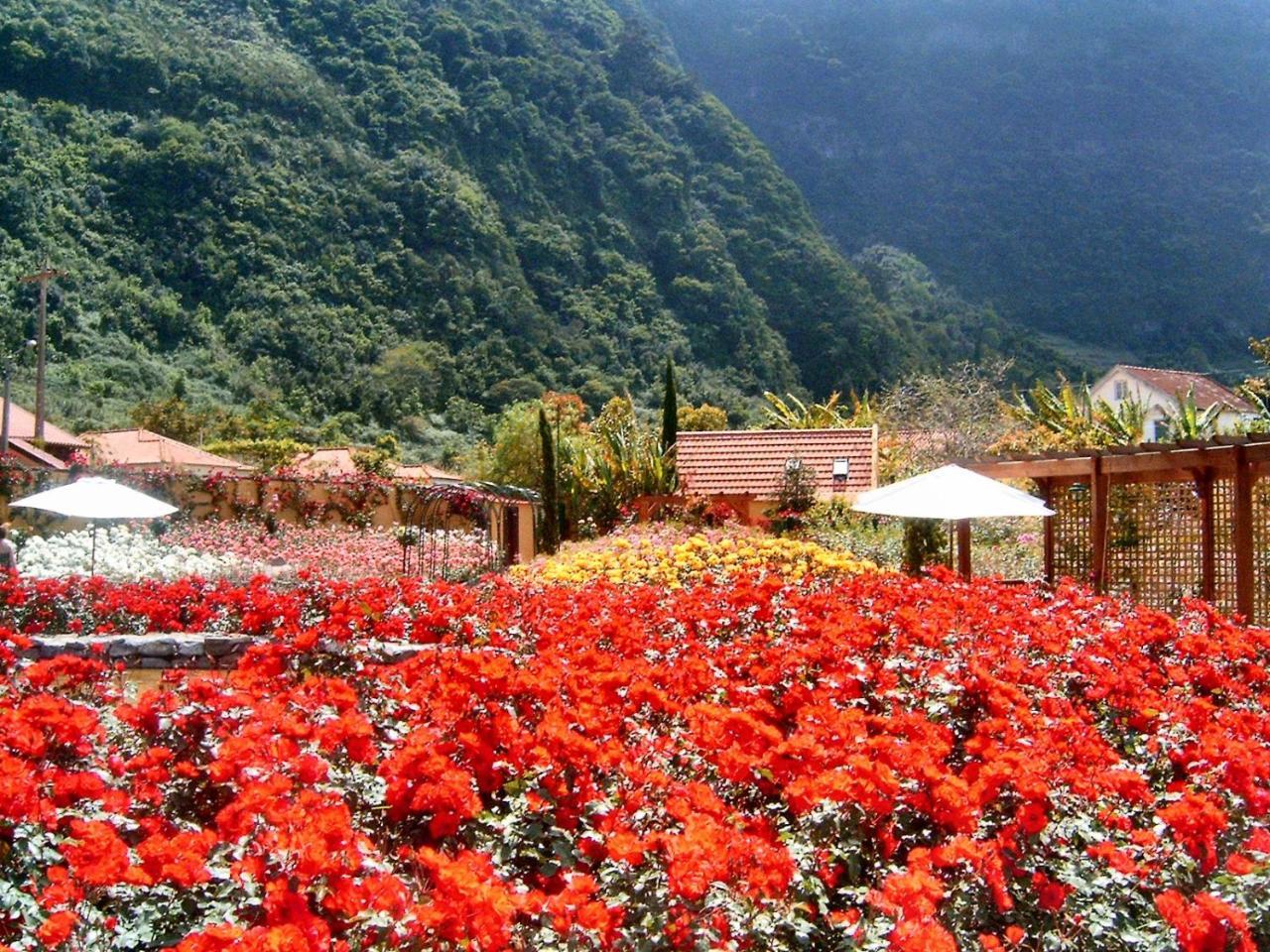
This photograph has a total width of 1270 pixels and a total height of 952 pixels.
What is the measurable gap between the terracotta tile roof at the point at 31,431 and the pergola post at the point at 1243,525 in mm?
→ 32329

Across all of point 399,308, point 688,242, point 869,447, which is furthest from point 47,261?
point 869,447

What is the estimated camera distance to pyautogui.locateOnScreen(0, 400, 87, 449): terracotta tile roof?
36.3 metres

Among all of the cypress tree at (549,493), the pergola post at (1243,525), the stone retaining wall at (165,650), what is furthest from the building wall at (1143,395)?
the stone retaining wall at (165,650)

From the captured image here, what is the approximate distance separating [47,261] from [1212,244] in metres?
61.8

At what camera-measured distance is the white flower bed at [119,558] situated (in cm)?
1328

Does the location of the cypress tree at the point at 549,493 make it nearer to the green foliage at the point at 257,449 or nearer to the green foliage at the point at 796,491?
the green foliage at the point at 796,491

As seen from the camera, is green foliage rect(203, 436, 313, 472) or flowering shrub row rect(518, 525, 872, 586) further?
green foliage rect(203, 436, 313, 472)

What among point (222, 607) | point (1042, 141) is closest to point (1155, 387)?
point (222, 607)

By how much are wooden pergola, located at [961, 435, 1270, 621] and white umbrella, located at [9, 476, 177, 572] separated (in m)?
8.76

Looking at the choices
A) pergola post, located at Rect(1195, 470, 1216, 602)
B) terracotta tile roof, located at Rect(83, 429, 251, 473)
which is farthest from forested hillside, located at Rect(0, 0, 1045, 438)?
Answer: pergola post, located at Rect(1195, 470, 1216, 602)

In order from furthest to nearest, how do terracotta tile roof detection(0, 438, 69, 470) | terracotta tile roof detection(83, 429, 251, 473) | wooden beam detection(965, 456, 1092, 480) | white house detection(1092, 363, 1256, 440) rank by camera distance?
white house detection(1092, 363, 1256, 440) < terracotta tile roof detection(83, 429, 251, 473) < terracotta tile roof detection(0, 438, 69, 470) < wooden beam detection(965, 456, 1092, 480)

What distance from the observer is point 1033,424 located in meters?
26.0

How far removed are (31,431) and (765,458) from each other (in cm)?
2520

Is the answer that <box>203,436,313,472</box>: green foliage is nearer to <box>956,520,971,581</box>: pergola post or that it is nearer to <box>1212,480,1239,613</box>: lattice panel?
<box>956,520,971,581</box>: pergola post
